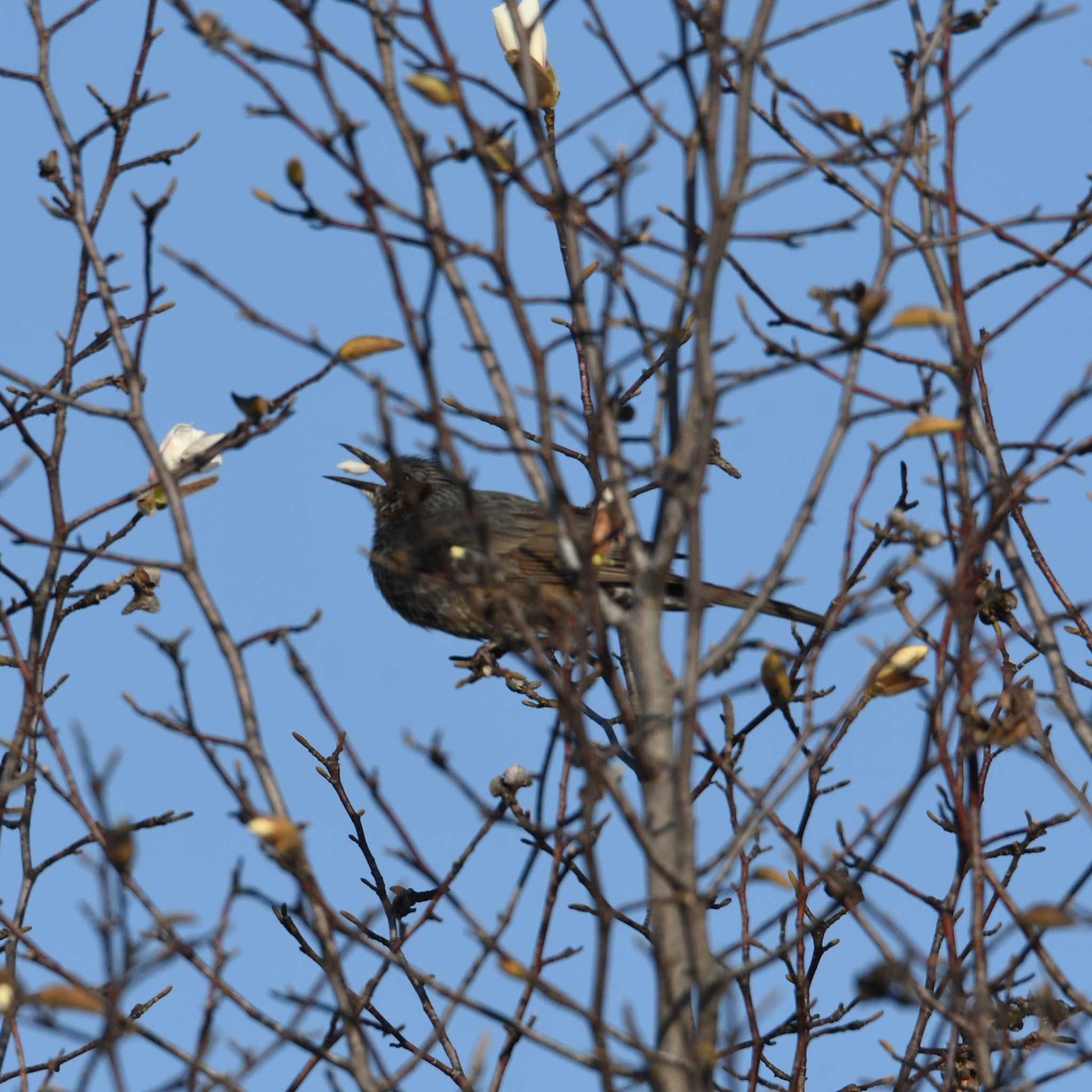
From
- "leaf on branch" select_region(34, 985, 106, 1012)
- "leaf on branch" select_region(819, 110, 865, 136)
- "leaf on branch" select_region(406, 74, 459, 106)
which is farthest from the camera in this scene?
"leaf on branch" select_region(819, 110, 865, 136)

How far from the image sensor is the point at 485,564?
146 inches

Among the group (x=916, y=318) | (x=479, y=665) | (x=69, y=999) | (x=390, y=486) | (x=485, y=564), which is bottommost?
(x=69, y=999)

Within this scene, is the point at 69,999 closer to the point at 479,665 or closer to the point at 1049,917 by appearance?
the point at 1049,917

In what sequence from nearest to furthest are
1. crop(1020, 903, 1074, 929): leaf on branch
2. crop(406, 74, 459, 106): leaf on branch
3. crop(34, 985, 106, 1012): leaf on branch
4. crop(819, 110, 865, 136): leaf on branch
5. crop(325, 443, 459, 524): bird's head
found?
crop(34, 985, 106, 1012): leaf on branch
crop(1020, 903, 1074, 929): leaf on branch
crop(406, 74, 459, 106): leaf on branch
crop(819, 110, 865, 136): leaf on branch
crop(325, 443, 459, 524): bird's head

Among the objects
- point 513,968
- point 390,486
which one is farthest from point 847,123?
point 390,486

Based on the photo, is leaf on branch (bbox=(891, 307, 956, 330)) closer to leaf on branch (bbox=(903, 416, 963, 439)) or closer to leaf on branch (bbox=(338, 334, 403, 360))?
leaf on branch (bbox=(903, 416, 963, 439))

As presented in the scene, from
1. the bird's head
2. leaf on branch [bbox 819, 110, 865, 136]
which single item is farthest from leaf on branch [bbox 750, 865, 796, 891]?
the bird's head

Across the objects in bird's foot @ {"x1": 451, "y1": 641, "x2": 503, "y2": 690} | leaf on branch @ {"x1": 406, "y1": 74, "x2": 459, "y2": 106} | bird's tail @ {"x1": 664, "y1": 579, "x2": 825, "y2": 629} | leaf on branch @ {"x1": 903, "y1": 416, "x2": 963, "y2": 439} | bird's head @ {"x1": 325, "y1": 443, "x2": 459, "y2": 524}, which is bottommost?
leaf on branch @ {"x1": 903, "y1": 416, "x2": 963, "y2": 439}

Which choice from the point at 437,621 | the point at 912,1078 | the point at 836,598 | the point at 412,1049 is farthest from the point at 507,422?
the point at 437,621

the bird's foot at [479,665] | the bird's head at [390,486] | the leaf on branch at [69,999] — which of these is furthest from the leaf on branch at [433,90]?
the bird's head at [390,486]

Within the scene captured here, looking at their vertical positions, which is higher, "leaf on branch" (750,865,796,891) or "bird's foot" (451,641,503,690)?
"bird's foot" (451,641,503,690)

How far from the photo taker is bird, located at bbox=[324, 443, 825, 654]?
12.1 ft

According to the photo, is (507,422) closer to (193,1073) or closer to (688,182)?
(688,182)

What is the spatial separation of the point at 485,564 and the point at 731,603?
3.76 meters
